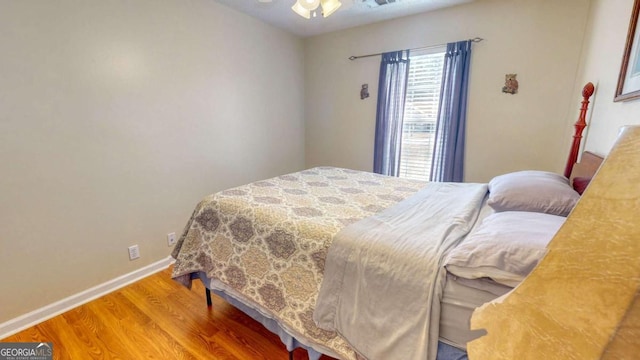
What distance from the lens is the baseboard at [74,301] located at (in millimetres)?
1726

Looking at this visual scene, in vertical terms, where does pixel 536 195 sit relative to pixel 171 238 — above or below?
above

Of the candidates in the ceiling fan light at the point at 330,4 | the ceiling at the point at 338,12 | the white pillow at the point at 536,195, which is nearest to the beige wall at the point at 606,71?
the white pillow at the point at 536,195

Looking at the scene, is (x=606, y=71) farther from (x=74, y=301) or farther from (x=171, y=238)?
(x=74, y=301)

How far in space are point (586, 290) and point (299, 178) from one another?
89.9 inches

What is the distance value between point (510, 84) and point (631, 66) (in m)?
1.33

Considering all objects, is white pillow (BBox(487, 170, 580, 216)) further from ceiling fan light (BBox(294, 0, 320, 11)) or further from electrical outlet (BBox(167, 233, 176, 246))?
electrical outlet (BBox(167, 233, 176, 246))

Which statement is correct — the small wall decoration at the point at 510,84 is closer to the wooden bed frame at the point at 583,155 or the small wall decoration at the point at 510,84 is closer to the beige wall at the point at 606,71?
the beige wall at the point at 606,71

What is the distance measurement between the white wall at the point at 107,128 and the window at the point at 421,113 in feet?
6.04

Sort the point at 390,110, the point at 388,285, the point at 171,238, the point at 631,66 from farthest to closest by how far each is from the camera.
Result: the point at 390,110
the point at 171,238
the point at 631,66
the point at 388,285

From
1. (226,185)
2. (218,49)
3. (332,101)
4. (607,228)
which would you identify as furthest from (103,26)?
(607,228)

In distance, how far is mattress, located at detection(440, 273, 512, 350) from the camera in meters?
0.95

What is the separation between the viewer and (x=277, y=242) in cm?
144

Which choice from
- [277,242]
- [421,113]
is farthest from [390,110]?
[277,242]

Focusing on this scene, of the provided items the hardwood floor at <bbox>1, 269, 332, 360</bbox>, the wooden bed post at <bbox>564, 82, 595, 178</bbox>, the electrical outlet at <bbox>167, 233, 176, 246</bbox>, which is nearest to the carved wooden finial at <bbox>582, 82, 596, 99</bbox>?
the wooden bed post at <bbox>564, 82, 595, 178</bbox>
